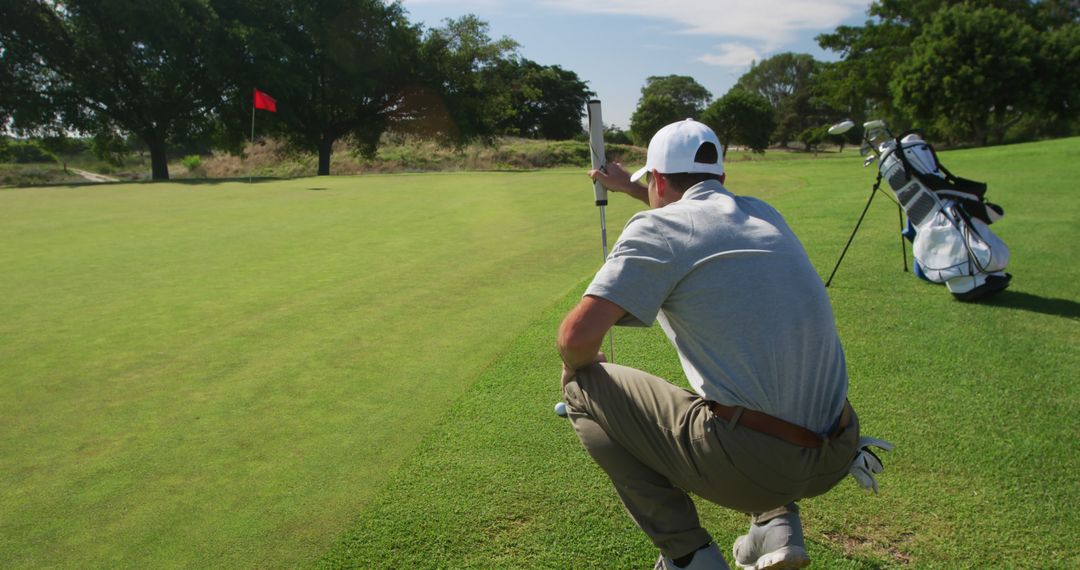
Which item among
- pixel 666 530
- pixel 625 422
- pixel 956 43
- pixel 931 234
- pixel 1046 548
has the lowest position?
pixel 1046 548

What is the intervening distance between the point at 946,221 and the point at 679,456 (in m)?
4.77

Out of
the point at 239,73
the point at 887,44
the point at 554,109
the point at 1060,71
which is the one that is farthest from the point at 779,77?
the point at 239,73

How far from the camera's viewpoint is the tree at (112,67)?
26844 mm

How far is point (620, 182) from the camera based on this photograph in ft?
10.0

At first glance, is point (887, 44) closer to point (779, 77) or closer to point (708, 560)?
point (708, 560)

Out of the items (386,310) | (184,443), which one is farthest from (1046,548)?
(386,310)

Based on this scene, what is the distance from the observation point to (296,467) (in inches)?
116

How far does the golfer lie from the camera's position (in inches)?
72.8

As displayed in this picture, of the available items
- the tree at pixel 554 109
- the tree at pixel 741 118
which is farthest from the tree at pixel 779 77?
the tree at pixel 741 118

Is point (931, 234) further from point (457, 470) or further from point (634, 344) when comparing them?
point (457, 470)

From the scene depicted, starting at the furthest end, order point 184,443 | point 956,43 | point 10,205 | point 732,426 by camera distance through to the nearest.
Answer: point 956,43
point 10,205
point 184,443
point 732,426

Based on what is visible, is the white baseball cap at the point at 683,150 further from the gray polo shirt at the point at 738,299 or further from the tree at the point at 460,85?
the tree at the point at 460,85

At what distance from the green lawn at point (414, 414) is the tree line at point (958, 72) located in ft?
69.3

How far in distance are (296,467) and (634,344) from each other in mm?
2327
